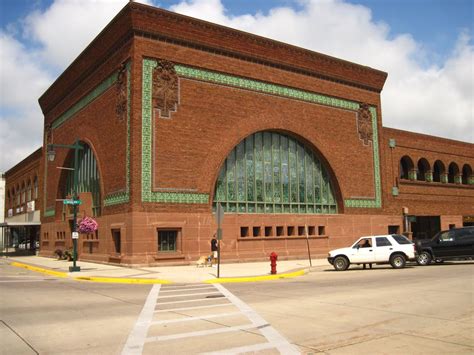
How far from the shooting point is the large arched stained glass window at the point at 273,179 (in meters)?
30.5

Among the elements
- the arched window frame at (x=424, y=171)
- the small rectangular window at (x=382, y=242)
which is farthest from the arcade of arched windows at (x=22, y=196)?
the small rectangular window at (x=382, y=242)

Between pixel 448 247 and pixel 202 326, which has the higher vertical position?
pixel 448 247

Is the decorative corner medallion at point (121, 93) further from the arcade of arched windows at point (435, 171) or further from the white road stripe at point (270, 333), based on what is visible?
the arcade of arched windows at point (435, 171)

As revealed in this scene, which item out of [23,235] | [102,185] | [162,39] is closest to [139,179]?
[102,185]

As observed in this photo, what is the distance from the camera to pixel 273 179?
1282 inches

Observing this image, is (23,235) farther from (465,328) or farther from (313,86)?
(465,328)

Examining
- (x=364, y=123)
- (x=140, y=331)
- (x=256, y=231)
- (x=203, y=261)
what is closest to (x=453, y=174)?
(x=364, y=123)

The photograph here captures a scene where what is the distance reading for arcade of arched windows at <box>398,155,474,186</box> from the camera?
138 feet

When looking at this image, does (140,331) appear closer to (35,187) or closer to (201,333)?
(201,333)

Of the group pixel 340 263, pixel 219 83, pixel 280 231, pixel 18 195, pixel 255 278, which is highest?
pixel 219 83

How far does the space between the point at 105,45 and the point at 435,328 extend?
27.3m

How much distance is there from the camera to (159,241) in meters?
26.5

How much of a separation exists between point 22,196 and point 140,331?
58083 mm

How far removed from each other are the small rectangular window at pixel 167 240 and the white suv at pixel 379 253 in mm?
8866
